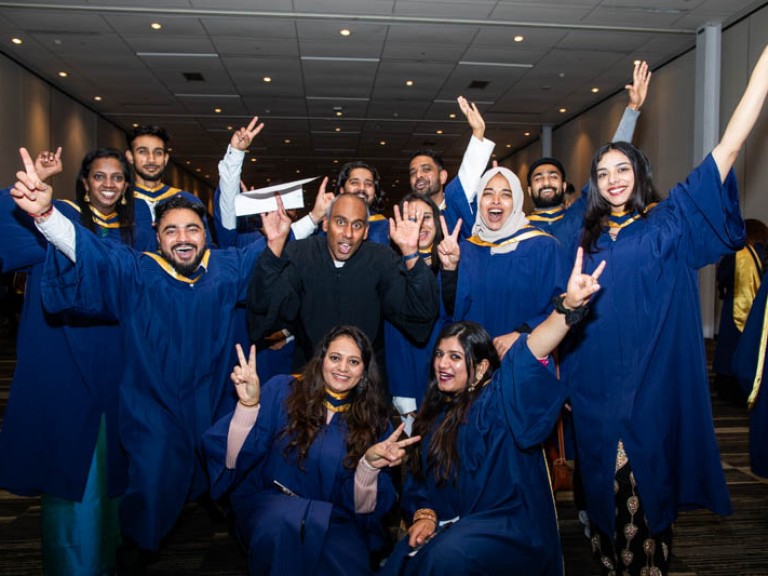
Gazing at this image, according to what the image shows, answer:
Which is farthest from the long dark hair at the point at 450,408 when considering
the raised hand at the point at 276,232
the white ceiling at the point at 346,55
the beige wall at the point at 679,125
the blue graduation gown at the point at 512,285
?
the beige wall at the point at 679,125

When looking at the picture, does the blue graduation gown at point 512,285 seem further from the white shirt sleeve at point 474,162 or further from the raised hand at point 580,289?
the raised hand at point 580,289

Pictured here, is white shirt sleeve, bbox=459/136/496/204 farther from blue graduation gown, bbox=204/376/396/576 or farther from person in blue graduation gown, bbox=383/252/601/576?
blue graduation gown, bbox=204/376/396/576

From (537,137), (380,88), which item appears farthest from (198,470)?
(537,137)

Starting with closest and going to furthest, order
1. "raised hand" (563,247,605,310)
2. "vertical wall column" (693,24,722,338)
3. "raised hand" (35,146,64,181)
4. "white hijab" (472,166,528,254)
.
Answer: "raised hand" (563,247,605,310) < "raised hand" (35,146,64,181) < "white hijab" (472,166,528,254) < "vertical wall column" (693,24,722,338)

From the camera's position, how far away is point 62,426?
106 inches

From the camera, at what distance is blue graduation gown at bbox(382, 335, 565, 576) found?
2268 millimetres

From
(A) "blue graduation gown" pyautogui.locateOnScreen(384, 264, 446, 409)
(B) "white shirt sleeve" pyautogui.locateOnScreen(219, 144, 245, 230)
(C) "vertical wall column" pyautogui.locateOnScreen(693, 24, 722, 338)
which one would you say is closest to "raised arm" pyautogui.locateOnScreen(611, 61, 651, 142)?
(A) "blue graduation gown" pyautogui.locateOnScreen(384, 264, 446, 409)

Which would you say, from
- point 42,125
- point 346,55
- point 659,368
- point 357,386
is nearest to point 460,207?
point 357,386

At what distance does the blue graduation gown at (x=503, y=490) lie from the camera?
227cm

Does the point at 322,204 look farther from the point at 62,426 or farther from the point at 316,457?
the point at 62,426

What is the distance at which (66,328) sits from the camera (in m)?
2.75

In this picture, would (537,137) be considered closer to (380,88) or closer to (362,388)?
(380,88)

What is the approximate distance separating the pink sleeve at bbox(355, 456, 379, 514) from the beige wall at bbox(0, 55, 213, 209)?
9239 mm

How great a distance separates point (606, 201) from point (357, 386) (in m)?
1.25
